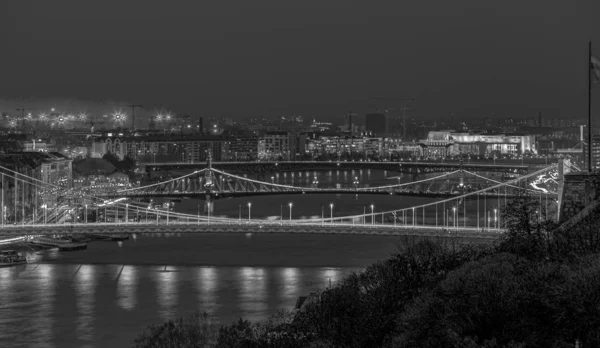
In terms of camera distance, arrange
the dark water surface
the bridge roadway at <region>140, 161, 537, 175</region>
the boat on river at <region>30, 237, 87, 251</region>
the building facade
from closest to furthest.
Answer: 1. the dark water surface
2. the boat on river at <region>30, 237, 87, 251</region>
3. the bridge roadway at <region>140, 161, 537, 175</region>
4. the building facade

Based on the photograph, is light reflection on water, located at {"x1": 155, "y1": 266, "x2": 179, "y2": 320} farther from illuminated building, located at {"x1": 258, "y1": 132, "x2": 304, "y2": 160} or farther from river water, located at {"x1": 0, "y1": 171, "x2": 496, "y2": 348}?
illuminated building, located at {"x1": 258, "y1": 132, "x2": 304, "y2": 160}

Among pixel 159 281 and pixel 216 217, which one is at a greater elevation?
pixel 216 217

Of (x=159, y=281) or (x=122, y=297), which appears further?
(x=159, y=281)

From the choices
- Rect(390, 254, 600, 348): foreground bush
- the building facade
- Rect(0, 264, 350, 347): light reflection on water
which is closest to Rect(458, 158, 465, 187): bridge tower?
the building facade

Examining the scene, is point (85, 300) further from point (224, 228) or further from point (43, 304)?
point (224, 228)

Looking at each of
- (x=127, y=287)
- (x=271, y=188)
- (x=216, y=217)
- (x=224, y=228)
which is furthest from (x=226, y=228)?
(x=271, y=188)

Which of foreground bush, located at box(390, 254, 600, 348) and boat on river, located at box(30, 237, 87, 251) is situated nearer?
foreground bush, located at box(390, 254, 600, 348)

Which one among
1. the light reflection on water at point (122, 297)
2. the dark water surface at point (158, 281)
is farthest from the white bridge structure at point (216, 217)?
the light reflection on water at point (122, 297)
